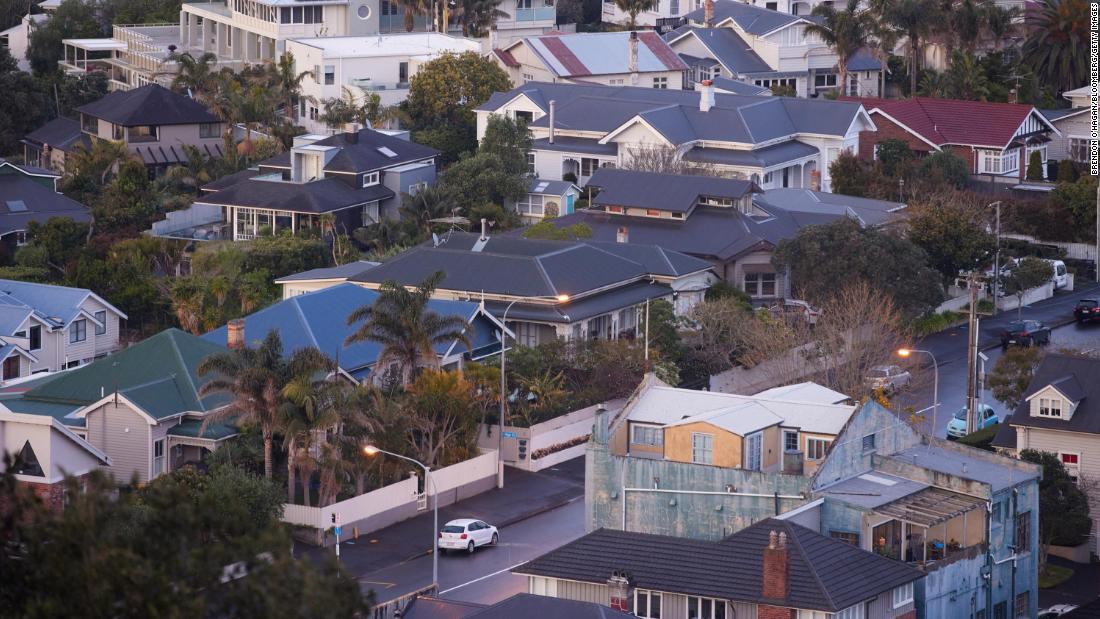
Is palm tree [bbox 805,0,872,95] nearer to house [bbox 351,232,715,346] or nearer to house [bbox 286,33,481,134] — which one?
house [bbox 286,33,481,134]

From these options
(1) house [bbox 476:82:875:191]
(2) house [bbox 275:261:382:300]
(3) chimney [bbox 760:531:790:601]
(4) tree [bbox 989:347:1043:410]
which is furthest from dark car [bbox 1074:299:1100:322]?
(3) chimney [bbox 760:531:790:601]

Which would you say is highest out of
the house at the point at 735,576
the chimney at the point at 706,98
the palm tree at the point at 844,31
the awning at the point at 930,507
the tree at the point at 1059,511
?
the palm tree at the point at 844,31

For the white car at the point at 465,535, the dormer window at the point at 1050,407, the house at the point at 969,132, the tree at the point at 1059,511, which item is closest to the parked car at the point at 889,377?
the dormer window at the point at 1050,407

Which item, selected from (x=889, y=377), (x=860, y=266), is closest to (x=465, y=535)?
(x=889, y=377)

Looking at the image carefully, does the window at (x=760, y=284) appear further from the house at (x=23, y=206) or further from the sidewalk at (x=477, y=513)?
the house at (x=23, y=206)

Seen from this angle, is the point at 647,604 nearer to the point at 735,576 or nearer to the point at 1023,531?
the point at 735,576

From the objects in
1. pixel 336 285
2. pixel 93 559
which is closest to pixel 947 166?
pixel 336 285
